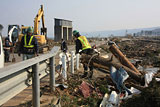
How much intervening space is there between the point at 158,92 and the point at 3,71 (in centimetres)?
293

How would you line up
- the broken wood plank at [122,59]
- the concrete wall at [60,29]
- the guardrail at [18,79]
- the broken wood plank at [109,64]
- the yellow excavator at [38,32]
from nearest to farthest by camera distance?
1. the guardrail at [18,79]
2. the broken wood plank at [109,64]
3. the broken wood plank at [122,59]
4. the yellow excavator at [38,32]
5. the concrete wall at [60,29]

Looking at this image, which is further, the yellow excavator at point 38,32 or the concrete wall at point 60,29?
the concrete wall at point 60,29

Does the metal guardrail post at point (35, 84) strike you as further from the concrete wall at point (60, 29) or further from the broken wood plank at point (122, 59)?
the concrete wall at point (60, 29)

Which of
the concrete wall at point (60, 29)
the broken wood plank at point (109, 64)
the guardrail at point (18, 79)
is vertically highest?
the concrete wall at point (60, 29)

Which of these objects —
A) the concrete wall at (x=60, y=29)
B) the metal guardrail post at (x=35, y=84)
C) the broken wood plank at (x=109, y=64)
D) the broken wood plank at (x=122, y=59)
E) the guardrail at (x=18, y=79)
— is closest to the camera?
the guardrail at (x=18, y=79)

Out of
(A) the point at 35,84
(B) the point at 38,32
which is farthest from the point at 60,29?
(A) the point at 35,84

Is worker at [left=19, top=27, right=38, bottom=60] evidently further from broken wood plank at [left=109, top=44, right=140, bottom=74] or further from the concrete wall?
the concrete wall

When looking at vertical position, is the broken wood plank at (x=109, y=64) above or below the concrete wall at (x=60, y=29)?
below

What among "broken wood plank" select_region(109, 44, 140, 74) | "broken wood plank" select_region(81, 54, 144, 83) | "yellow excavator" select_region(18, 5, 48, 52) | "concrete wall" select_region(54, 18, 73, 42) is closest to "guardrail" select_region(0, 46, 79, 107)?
"broken wood plank" select_region(81, 54, 144, 83)

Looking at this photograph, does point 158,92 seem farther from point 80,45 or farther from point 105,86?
point 80,45

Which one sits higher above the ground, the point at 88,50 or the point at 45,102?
the point at 88,50

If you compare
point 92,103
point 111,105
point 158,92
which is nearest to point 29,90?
point 92,103

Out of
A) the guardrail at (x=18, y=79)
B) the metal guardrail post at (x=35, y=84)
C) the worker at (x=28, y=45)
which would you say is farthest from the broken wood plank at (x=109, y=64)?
the metal guardrail post at (x=35, y=84)

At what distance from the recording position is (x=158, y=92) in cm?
370
